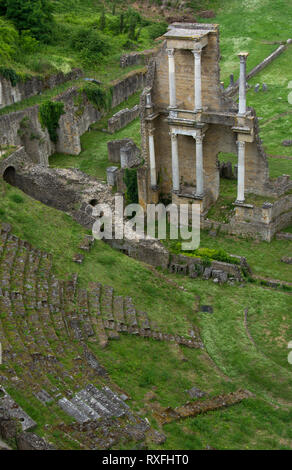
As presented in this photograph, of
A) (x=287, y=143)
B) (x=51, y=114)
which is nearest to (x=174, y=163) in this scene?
(x=287, y=143)

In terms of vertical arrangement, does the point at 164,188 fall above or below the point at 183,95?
below

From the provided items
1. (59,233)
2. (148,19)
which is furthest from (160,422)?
(148,19)

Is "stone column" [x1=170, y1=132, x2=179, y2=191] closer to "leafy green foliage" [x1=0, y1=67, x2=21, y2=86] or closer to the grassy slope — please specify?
the grassy slope

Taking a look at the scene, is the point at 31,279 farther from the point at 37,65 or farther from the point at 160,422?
the point at 37,65

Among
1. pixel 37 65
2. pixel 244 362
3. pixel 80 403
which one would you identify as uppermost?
pixel 37 65

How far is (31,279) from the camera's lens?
27578 mm

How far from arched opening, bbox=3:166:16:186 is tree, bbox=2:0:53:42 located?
1893cm

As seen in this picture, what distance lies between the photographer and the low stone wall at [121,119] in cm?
4659

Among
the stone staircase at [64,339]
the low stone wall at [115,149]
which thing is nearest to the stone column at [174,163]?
the low stone wall at [115,149]

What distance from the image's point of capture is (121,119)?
154 ft

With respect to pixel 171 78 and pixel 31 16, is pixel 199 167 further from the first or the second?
pixel 31 16

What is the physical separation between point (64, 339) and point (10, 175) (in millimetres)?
14354

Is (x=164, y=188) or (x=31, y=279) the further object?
(x=164, y=188)

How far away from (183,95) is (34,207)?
9.15 metres
